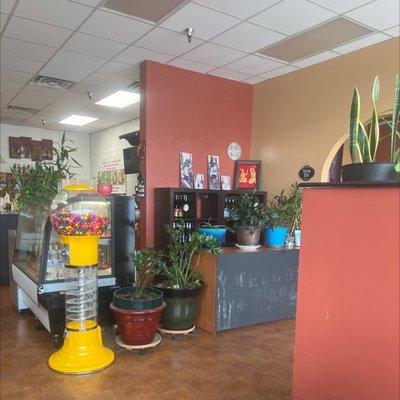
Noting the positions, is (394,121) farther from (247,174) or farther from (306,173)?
(247,174)

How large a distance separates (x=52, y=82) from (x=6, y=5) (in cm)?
234

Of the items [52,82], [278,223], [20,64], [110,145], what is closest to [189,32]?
[278,223]

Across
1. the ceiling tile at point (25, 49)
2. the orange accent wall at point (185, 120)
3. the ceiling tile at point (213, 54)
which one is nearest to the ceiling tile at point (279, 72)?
the orange accent wall at point (185, 120)

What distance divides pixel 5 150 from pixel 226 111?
5.93 meters

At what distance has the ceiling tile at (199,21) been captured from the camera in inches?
131

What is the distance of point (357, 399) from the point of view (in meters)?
1.32

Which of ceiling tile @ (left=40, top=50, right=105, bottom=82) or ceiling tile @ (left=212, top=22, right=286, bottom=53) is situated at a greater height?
ceiling tile @ (left=40, top=50, right=105, bottom=82)

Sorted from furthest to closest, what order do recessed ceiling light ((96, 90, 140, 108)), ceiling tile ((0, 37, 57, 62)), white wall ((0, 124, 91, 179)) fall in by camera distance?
1. white wall ((0, 124, 91, 179))
2. recessed ceiling light ((96, 90, 140, 108))
3. ceiling tile ((0, 37, 57, 62))

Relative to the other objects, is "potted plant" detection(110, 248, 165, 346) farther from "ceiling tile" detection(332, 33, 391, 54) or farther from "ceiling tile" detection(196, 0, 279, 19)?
"ceiling tile" detection(332, 33, 391, 54)

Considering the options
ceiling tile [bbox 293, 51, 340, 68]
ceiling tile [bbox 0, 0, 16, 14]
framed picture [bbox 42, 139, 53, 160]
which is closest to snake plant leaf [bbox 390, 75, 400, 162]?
ceiling tile [bbox 293, 51, 340, 68]

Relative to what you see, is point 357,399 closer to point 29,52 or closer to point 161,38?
point 161,38

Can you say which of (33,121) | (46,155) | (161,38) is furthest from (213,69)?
(46,155)

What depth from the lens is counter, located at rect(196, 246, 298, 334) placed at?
3797 mm

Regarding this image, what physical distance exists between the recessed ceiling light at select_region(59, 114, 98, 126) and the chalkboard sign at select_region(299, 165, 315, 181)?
4.93 m
